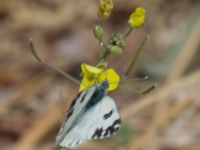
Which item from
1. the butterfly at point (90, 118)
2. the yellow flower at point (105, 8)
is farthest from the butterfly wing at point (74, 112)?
the yellow flower at point (105, 8)

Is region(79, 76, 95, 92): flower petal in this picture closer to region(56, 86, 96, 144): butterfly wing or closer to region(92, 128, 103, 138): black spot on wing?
region(56, 86, 96, 144): butterfly wing

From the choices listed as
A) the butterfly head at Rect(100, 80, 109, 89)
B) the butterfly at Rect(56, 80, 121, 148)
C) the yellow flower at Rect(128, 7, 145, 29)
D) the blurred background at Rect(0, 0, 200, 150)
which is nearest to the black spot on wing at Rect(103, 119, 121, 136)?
the butterfly at Rect(56, 80, 121, 148)

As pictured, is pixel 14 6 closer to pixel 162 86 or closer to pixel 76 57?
pixel 76 57

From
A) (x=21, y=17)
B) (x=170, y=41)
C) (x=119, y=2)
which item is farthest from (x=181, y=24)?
(x=21, y=17)

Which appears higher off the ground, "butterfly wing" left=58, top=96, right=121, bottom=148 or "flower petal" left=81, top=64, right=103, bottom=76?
"flower petal" left=81, top=64, right=103, bottom=76

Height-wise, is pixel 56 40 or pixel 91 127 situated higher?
pixel 56 40
